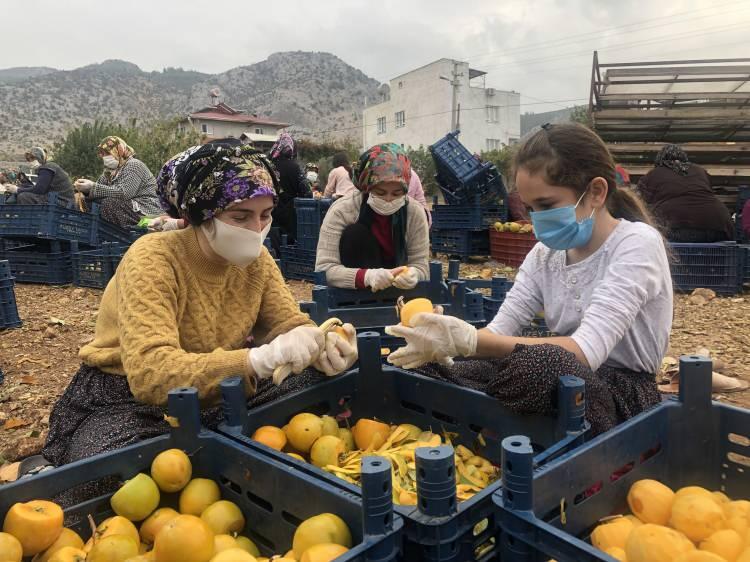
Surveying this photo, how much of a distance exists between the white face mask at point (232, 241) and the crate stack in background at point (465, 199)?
679 cm

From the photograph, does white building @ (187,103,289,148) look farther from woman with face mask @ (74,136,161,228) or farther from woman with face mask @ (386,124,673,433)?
woman with face mask @ (386,124,673,433)

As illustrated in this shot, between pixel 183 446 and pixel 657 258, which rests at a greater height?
pixel 657 258

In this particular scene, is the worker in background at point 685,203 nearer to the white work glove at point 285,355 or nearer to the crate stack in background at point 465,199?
the crate stack in background at point 465,199

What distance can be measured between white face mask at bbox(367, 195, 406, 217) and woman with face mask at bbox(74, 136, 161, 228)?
4.64 m

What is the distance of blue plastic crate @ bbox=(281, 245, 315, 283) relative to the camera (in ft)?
24.5

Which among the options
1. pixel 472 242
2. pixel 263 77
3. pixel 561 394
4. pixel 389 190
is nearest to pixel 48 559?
pixel 561 394

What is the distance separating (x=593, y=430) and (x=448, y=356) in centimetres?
46

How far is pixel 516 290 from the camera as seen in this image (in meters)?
2.31

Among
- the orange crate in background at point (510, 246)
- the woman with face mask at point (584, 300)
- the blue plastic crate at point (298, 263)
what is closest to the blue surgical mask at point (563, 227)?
the woman with face mask at point (584, 300)

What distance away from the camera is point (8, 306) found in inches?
214

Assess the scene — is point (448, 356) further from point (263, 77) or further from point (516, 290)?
point (263, 77)

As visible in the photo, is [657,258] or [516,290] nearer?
[657,258]

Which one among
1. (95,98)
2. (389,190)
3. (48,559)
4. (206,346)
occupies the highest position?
(95,98)

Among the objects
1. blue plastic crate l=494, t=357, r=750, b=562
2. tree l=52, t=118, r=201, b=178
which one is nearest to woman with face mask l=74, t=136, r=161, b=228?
blue plastic crate l=494, t=357, r=750, b=562
